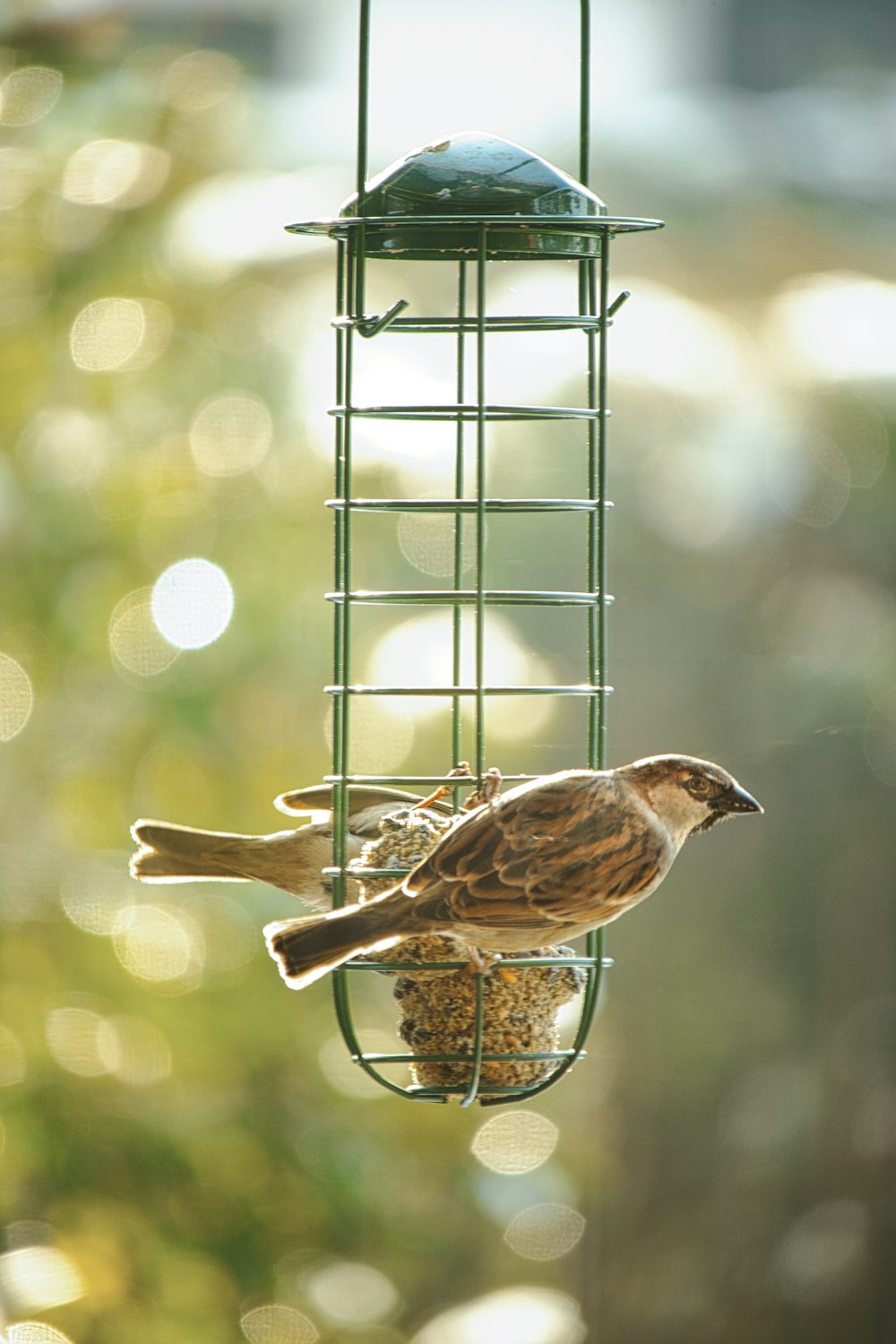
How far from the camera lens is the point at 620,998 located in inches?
233

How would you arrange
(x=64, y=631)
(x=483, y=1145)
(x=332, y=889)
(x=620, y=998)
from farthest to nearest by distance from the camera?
(x=620, y=998) < (x=483, y=1145) < (x=64, y=631) < (x=332, y=889)

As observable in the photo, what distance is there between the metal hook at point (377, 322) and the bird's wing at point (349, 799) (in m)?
0.79

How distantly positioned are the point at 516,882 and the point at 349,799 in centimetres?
64

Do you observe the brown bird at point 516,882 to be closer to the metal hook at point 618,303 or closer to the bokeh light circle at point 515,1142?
the metal hook at point 618,303

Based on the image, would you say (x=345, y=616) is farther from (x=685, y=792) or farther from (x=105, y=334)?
(x=105, y=334)

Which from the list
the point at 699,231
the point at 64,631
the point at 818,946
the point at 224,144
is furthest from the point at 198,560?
the point at 818,946

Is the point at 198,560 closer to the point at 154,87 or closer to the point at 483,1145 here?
the point at 154,87

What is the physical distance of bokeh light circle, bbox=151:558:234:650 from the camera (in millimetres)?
5012

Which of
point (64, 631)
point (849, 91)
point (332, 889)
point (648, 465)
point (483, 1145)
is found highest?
point (849, 91)

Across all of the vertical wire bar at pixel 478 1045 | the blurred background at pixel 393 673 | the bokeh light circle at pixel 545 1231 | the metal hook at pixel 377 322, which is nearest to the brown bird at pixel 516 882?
the vertical wire bar at pixel 478 1045

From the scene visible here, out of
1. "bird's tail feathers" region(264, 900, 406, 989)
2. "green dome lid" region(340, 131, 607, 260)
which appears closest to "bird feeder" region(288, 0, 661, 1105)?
"green dome lid" region(340, 131, 607, 260)

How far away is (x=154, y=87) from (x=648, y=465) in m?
1.84

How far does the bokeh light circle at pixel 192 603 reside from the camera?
501 cm

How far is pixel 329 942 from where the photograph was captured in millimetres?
2639
